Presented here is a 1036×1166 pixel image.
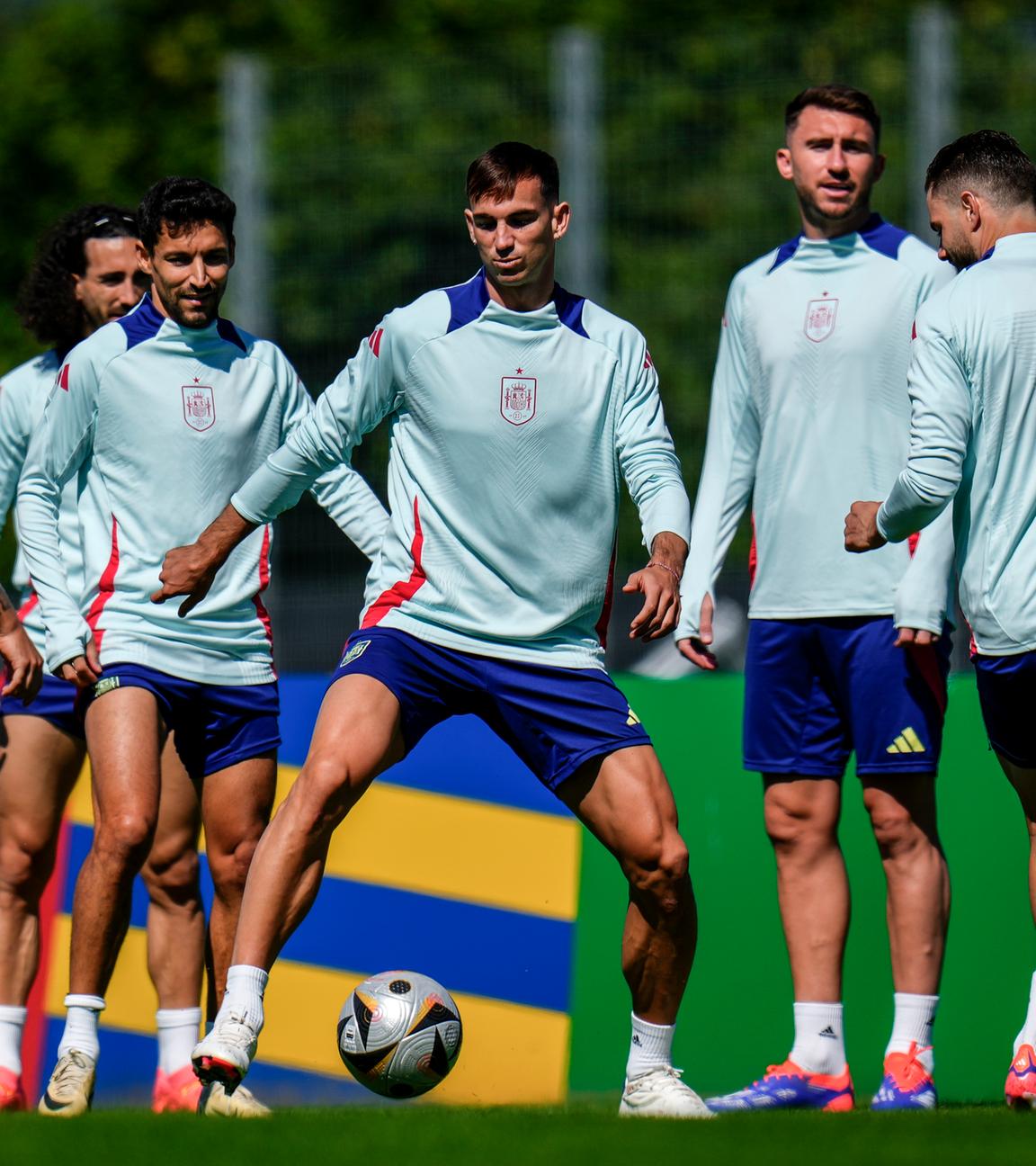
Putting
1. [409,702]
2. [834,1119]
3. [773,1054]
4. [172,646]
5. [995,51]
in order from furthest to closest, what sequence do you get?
[995,51], [773,1054], [172,646], [409,702], [834,1119]

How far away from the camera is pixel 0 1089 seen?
6.64 meters

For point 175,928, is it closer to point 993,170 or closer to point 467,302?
point 467,302

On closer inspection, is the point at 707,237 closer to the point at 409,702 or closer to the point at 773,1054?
the point at 773,1054

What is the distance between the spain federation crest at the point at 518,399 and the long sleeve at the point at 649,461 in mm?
279

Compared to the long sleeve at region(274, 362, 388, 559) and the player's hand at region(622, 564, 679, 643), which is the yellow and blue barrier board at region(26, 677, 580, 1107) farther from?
the player's hand at region(622, 564, 679, 643)

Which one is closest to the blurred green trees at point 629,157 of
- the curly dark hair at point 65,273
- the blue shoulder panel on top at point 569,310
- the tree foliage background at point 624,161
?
the tree foliage background at point 624,161

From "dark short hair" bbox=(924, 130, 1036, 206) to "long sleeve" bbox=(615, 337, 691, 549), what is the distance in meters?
1.02

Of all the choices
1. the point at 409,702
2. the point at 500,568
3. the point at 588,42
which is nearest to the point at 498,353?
the point at 500,568

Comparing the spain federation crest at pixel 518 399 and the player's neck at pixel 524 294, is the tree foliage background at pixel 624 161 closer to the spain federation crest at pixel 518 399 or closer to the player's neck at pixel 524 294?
the player's neck at pixel 524 294

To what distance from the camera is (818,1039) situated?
6.57 metres

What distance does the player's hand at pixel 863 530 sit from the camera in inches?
233

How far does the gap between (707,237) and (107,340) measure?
28.4ft

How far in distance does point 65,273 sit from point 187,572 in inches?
76.2

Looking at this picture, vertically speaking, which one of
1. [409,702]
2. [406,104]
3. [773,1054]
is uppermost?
[406,104]
